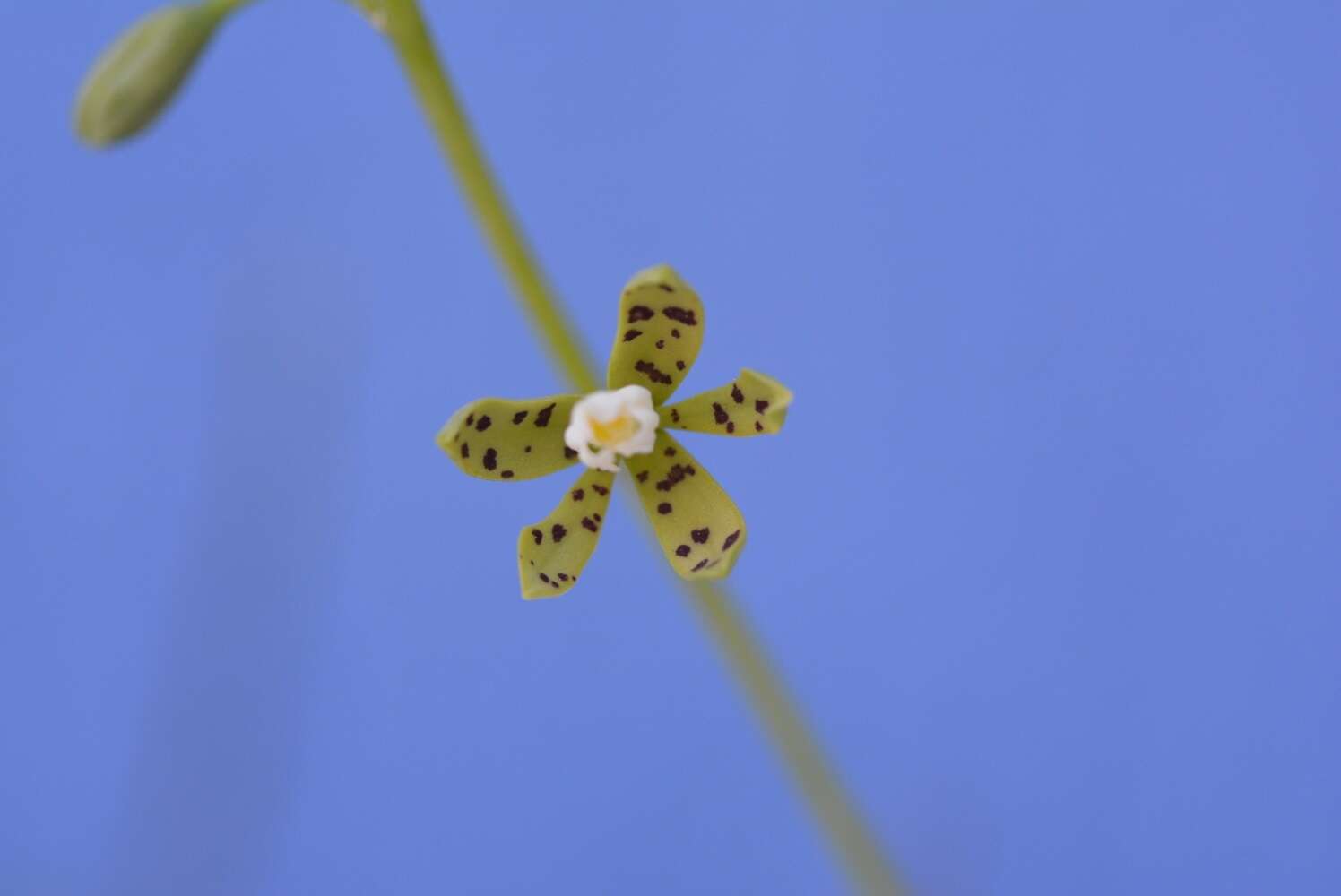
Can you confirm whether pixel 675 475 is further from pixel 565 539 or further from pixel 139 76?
pixel 139 76

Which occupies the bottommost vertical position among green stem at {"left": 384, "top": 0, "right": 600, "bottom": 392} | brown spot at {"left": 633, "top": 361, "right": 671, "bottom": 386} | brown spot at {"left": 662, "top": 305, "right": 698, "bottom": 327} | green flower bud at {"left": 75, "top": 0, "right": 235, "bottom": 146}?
brown spot at {"left": 662, "top": 305, "right": 698, "bottom": 327}

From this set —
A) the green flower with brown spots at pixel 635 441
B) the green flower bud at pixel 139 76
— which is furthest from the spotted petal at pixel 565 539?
the green flower bud at pixel 139 76

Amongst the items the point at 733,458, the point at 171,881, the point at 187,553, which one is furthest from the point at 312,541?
the point at 733,458

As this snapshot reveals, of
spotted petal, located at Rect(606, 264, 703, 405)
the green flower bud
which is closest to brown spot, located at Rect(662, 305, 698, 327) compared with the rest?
spotted petal, located at Rect(606, 264, 703, 405)

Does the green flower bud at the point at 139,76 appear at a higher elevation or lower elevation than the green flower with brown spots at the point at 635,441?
higher

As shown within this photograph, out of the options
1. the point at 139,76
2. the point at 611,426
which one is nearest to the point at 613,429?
the point at 611,426

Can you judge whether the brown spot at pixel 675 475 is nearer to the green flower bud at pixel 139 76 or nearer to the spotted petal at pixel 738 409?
the spotted petal at pixel 738 409

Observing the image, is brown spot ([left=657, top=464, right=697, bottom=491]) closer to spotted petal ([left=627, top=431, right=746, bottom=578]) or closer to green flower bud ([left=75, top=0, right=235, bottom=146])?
spotted petal ([left=627, top=431, right=746, bottom=578])
